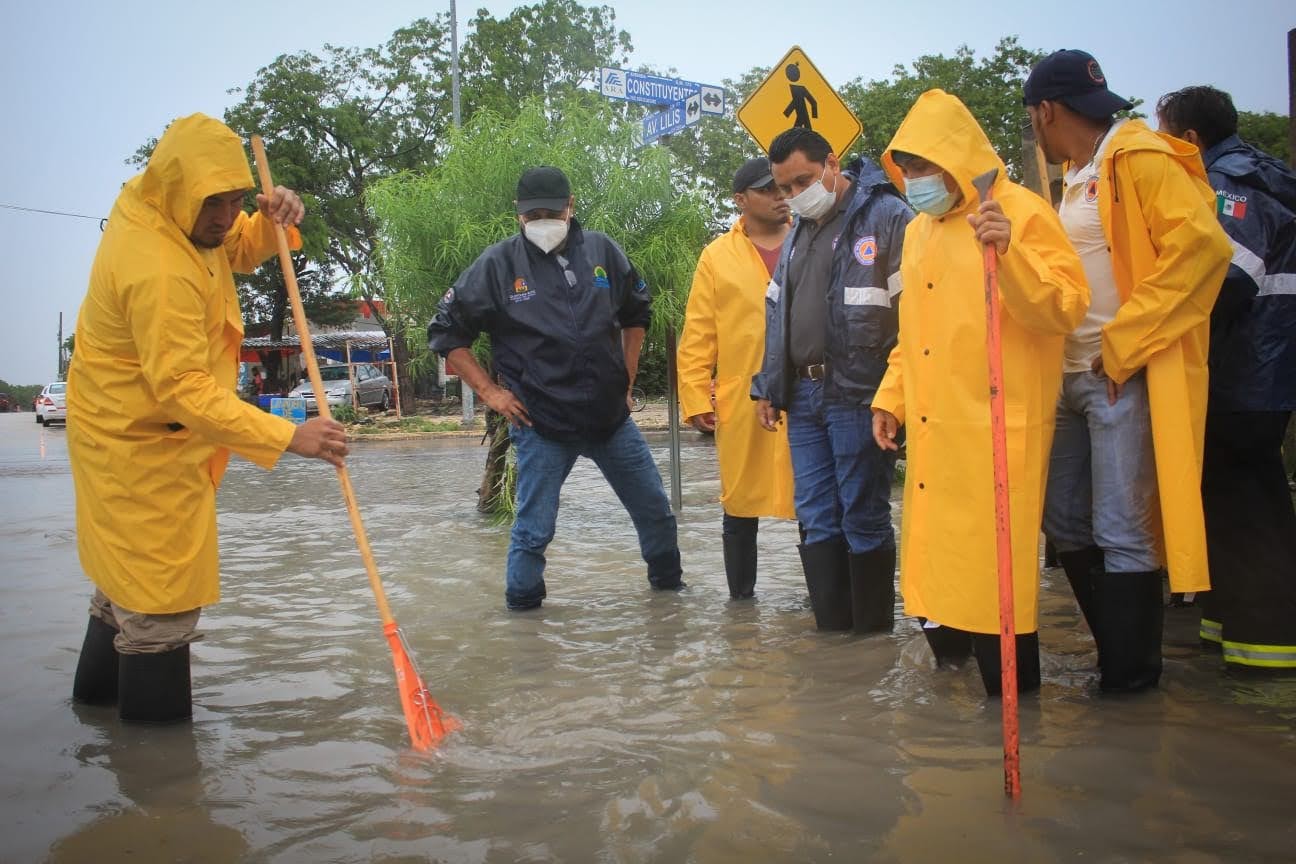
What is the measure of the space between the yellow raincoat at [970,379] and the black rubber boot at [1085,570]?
1.07ft

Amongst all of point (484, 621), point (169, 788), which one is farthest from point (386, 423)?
point (169, 788)

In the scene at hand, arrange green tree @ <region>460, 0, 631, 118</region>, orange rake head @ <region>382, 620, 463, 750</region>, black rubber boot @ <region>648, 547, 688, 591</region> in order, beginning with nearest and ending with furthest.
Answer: orange rake head @ <region>382, 620, 463, 750</region> < black rubber boot @ <region>648, 547, 688, 591</region> < green tree @ <region>460, 0, 631, 118</region>

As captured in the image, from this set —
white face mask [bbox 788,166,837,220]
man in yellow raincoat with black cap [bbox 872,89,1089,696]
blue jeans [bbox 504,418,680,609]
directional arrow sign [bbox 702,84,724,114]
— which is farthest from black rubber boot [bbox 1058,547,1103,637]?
directional arrow sign [bbox 702,84,724,114]

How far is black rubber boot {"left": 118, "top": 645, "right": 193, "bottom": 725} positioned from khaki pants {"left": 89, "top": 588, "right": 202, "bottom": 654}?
33 millimetres

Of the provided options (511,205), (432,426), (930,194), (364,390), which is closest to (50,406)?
(364,390)

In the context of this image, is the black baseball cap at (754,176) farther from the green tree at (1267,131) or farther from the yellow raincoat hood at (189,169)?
the green tree at (1267,131)

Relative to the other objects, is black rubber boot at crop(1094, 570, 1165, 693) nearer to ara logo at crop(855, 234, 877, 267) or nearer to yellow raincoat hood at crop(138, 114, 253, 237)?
ara logo at crop(855, 234, 877, 267)

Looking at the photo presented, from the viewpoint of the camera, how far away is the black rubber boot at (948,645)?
423cm

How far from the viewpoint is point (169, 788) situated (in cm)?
342

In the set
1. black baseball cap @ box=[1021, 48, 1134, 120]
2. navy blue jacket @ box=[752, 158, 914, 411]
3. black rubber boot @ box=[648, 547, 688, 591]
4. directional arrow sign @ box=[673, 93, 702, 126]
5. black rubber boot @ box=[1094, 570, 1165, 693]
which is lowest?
black rubber boot @ box=[648, 547, 688, 591]

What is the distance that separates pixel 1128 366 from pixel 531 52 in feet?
133

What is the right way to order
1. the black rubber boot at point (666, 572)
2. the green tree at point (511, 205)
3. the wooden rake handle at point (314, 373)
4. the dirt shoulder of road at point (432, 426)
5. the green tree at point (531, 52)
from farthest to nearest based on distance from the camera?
1. the green tree at point (531, 52)
2. the dirt shoulder of road at point (432, 426)
3. the green tree at point (511, 205)
4. the black rubber boot at point (666, 572)
5. the wooden rake handle at point (314, 373)

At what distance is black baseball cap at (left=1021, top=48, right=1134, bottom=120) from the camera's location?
3877 millimetres

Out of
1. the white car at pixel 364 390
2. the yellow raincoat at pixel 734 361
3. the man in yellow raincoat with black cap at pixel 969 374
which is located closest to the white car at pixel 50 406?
the white car at pixel 364 390
